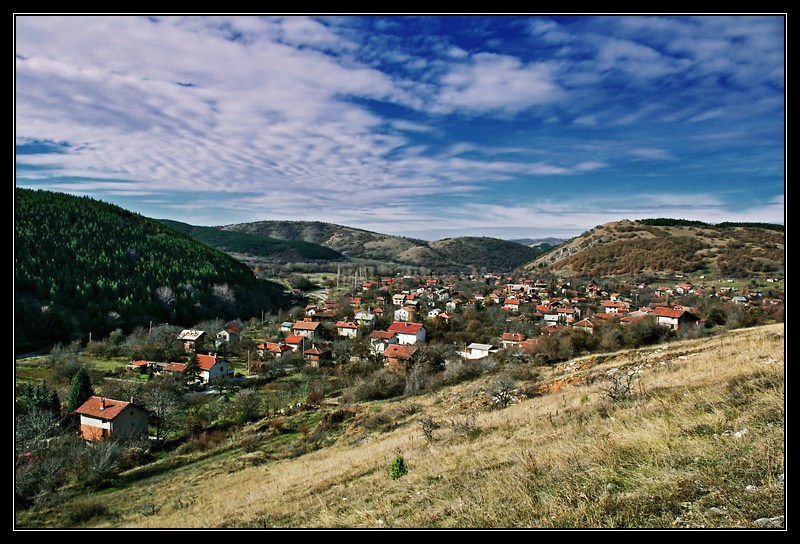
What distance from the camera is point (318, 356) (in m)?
38.6

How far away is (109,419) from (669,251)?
114m

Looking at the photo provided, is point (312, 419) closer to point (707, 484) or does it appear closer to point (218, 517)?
point (218, 517)

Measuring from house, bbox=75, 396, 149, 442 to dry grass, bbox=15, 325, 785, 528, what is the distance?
12.4m

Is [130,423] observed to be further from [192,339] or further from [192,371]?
[192,339]

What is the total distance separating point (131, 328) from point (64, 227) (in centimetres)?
3932

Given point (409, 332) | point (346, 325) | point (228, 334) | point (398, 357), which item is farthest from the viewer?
point (346, 325)

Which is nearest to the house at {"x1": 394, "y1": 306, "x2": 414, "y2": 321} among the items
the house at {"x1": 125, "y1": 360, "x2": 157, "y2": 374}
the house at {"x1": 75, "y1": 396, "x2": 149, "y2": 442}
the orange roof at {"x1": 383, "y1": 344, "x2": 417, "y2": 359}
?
the orange roof at {"x1": 383, "y1": 344, "x2": 417, "y2": 359}

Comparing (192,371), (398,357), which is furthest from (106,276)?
(398,357)

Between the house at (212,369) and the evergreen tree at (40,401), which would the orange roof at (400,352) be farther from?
the evergreen tree at (40,401)

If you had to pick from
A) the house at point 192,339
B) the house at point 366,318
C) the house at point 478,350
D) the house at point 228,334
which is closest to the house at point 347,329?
the house at point 366,318

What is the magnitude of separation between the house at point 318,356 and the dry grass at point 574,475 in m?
26.9

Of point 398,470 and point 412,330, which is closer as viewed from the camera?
point 398,470

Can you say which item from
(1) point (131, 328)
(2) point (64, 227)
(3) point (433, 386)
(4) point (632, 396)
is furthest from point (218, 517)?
(2) point (64, 227)

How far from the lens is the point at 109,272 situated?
227 feet
